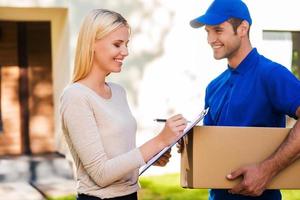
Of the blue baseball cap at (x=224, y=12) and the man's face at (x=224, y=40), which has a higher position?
the blue baseball cap at (x=224, y=12)

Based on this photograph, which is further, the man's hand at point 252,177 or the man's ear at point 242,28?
the man's ear at point 242,28

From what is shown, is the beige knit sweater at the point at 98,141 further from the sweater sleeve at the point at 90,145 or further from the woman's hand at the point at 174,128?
the woman's hand at the point at 174,128

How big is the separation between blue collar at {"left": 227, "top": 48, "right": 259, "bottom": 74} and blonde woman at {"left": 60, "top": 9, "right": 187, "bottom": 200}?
58 cm

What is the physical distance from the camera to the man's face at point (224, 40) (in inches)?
108

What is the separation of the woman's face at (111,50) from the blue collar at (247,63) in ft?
1.96

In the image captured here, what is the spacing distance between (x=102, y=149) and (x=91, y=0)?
18.9 ft

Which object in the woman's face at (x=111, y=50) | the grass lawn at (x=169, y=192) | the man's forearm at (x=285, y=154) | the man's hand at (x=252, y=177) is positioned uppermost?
the woman's face at (x=111, y=50)

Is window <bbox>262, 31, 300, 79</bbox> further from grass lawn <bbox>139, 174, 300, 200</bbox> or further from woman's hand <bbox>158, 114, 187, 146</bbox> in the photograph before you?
woman's hand <bbox>158, 114, 187, 146</bbox>

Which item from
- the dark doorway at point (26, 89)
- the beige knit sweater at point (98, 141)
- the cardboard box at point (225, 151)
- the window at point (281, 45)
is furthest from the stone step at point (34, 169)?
the cardboard box at point (225, 151)

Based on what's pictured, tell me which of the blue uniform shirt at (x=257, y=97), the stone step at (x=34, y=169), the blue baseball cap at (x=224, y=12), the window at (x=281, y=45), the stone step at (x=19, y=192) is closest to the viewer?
the blue uniform shirt at (x=257, y=97)

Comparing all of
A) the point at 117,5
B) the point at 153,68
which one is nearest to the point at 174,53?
the point at 153,68

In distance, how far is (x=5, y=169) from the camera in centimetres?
806

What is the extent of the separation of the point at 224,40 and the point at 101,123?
732 mm

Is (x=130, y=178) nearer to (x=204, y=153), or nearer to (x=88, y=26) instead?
(x=204, y=153)
